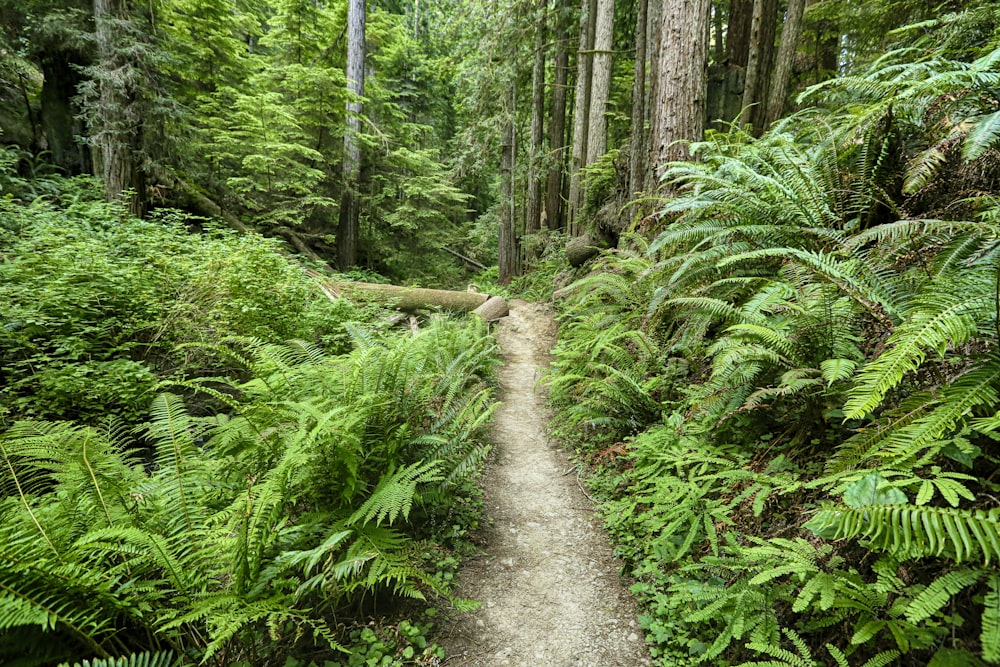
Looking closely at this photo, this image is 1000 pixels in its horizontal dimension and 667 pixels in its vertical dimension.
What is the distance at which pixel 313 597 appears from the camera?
229 centimetres

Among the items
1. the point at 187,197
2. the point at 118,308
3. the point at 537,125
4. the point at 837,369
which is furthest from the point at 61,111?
the point at 837,369

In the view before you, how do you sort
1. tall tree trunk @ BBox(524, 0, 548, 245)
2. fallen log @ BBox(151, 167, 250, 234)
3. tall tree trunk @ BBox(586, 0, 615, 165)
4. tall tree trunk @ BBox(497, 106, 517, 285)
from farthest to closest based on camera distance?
tall tree trunk @ BBox(497, 106, 517, 285) < tall tree trunk @ BBox(524, 0, 548, 245) < tall tree trunk @ BBox(586, 0, 615, 165) < fallen log @ BBox(151, 167, 250, 234)

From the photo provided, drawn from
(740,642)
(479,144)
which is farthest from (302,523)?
(479,144)

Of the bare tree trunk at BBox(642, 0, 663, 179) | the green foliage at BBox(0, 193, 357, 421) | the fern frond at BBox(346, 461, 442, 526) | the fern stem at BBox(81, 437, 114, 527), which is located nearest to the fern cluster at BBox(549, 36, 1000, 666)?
→ the fern frond at BBox(346, 461, 442, 526)

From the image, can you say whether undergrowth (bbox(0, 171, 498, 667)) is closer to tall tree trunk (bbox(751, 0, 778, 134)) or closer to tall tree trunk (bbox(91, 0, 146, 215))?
tall tree trunk (bbox(91, 0, 146, 215))

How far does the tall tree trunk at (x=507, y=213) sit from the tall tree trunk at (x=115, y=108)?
9056 millimetres

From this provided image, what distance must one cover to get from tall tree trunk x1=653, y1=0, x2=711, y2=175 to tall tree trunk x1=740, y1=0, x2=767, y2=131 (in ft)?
9.29

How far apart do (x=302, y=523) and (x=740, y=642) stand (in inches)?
89.6

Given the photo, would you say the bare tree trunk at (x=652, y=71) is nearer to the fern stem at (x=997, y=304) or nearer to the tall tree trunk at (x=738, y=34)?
the tall tree trunk at (x=738, y=34)

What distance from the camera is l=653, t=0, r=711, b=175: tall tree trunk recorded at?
5.68 metres

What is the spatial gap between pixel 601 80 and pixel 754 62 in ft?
11.4

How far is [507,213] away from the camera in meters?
14.9

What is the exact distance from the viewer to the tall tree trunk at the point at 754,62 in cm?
799

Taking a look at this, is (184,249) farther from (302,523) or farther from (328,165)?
(328,165)
